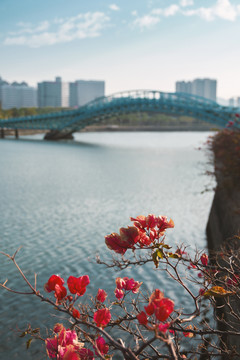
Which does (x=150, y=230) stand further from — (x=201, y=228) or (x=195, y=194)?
(x=195, y=194)

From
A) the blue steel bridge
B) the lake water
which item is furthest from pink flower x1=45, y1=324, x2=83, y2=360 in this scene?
the blue steel bridge

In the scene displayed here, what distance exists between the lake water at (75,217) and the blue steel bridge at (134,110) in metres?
11.6

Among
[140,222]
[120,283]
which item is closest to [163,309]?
[140,222]

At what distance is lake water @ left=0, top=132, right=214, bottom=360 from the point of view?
20.2 feet

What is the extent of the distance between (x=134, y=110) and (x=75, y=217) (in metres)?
28.1

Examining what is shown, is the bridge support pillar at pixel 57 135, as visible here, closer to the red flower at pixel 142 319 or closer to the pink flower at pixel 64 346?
the pink flower at pixel 64 346

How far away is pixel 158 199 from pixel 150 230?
11.8m

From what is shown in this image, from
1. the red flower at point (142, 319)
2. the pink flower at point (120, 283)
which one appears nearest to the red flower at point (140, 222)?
the pink flower at point (120, 283)

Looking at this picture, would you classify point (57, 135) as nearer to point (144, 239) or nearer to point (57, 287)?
point (144, 239)

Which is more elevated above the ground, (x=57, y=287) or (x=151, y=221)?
(x=151, y=221)

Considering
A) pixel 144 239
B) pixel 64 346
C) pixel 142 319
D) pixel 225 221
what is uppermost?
pixel 144 239

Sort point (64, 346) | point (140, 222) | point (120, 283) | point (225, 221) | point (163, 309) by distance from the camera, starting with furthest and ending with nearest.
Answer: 1. point (225, 221)
2. point (120, 283)
3. point (140, 222)
4. point (64, 346)
5. point (163, 309)

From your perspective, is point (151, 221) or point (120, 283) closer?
point (151, 221)

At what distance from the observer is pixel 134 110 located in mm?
38094
